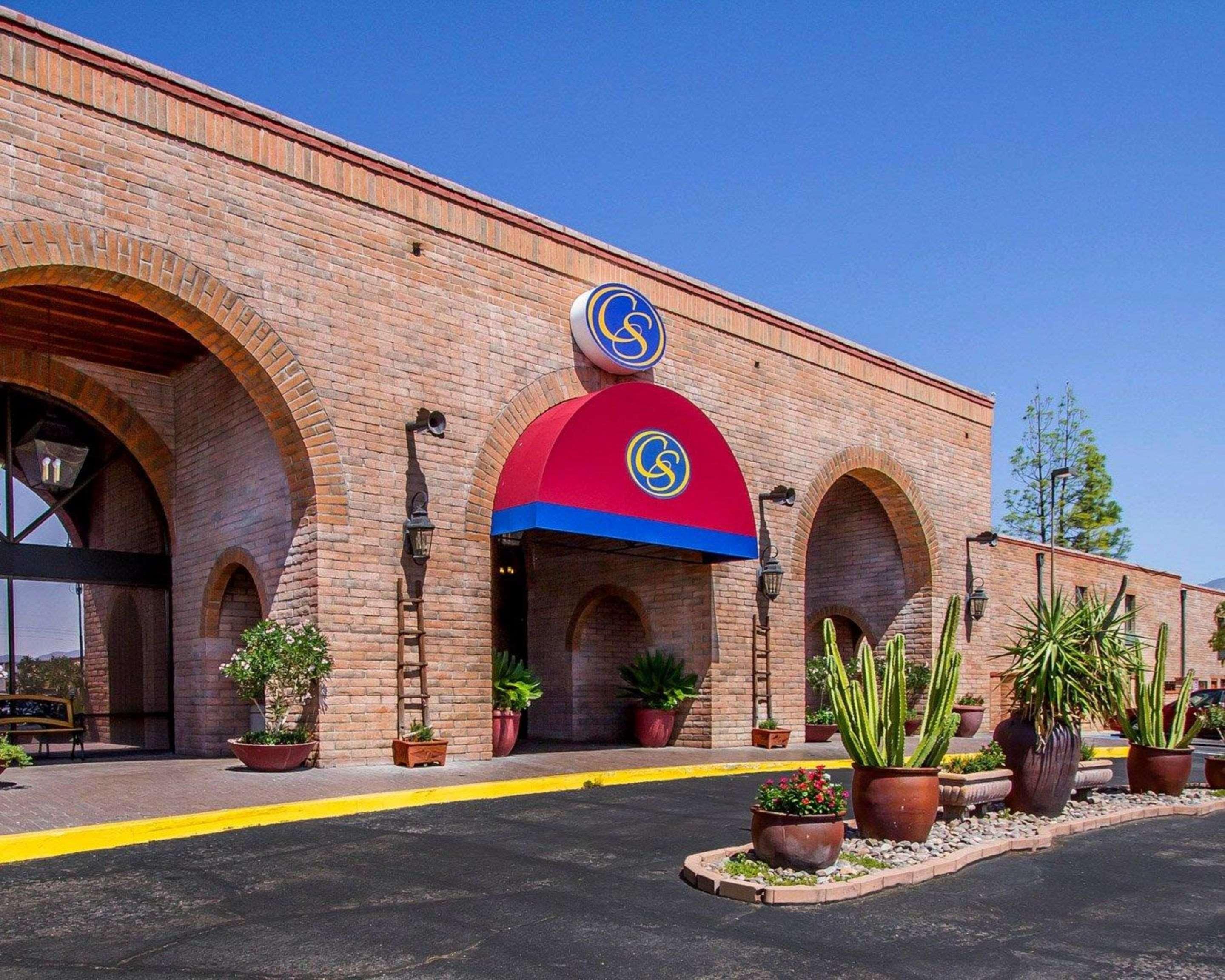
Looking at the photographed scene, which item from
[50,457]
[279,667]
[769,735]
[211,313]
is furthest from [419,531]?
[769,735]

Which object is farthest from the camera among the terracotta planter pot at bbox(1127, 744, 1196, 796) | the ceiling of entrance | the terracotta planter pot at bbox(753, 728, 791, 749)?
the terracotta planter pot at bbox(753, 728, 791, 749)

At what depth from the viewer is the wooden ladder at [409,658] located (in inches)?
532

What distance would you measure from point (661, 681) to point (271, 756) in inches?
281

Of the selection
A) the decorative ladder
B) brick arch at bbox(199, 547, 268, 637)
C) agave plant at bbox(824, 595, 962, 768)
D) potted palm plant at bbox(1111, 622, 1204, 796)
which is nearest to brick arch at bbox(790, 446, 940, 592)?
the decorative ladder

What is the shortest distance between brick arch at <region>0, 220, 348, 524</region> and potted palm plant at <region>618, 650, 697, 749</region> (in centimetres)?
657

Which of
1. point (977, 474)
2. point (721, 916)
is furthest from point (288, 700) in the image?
point (977, 474)

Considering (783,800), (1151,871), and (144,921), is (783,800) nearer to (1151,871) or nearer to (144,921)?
(1151,871)

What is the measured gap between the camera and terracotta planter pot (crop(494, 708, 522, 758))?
1496cm

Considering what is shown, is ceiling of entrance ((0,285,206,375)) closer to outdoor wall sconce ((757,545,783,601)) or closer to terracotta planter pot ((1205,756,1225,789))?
outdoor wall sconce ((757,545,783,601))

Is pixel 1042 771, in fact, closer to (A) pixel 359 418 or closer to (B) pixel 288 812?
(B) pixel 288 812

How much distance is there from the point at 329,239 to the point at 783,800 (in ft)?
30.4

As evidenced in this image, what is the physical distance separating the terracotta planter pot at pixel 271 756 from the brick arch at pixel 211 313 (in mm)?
2669

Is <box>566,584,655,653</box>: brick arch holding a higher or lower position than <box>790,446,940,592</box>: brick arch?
lower

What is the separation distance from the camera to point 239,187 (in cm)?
1296
